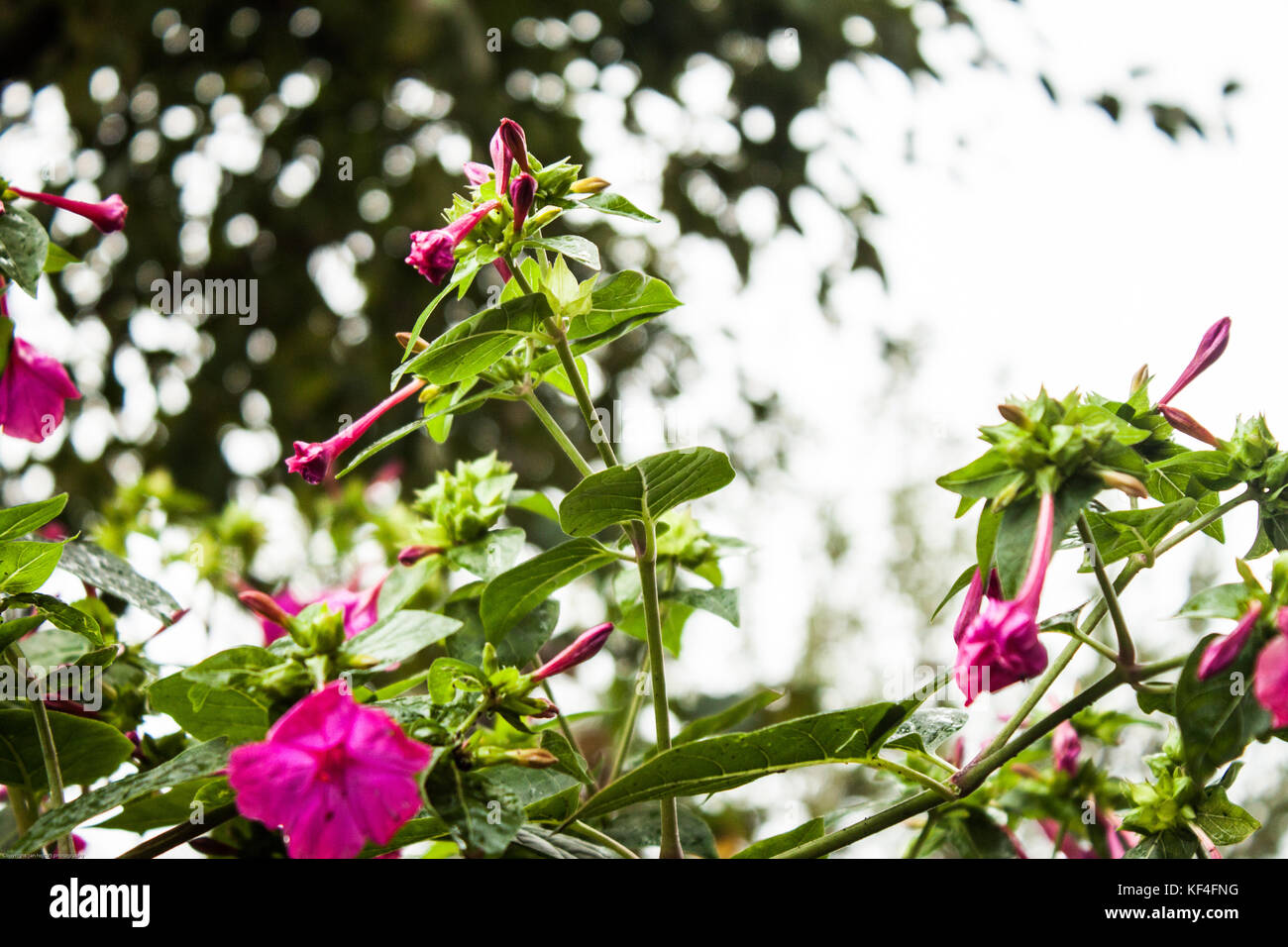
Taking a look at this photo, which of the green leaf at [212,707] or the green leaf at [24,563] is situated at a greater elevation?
the green leaf at [24,563]

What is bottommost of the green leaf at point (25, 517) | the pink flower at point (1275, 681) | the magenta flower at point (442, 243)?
the pink flower at point (1275, 681)

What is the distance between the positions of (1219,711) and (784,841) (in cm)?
17

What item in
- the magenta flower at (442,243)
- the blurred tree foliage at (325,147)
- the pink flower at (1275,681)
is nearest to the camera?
the pink flower at (1275,681)

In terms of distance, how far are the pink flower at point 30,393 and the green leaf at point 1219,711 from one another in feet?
1.68

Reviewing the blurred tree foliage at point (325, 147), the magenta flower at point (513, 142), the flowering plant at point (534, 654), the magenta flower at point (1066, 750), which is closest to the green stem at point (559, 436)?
the flowering plant at point (534, 654)

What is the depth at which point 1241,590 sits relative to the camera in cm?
34

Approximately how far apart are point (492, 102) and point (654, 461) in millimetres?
1340

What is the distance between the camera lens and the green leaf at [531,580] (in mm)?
417

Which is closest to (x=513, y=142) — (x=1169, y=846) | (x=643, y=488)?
(x=643, y=488)

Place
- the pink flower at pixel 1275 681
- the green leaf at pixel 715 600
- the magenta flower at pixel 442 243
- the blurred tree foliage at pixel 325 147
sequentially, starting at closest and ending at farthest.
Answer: the pink flower at pixel 1275 681 → the magenta flower at pixel 442 243 → the green leaf at pixel 715 600 → the blurred tree foliage at pixel 325 147

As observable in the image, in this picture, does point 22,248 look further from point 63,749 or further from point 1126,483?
point 1126,483

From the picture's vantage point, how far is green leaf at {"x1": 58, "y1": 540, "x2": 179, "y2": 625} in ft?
1.52

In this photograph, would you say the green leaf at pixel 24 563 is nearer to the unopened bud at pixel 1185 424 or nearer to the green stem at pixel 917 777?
the green stem at pixel 917 777

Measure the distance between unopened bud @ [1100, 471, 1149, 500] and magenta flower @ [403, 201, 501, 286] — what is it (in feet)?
0.85
